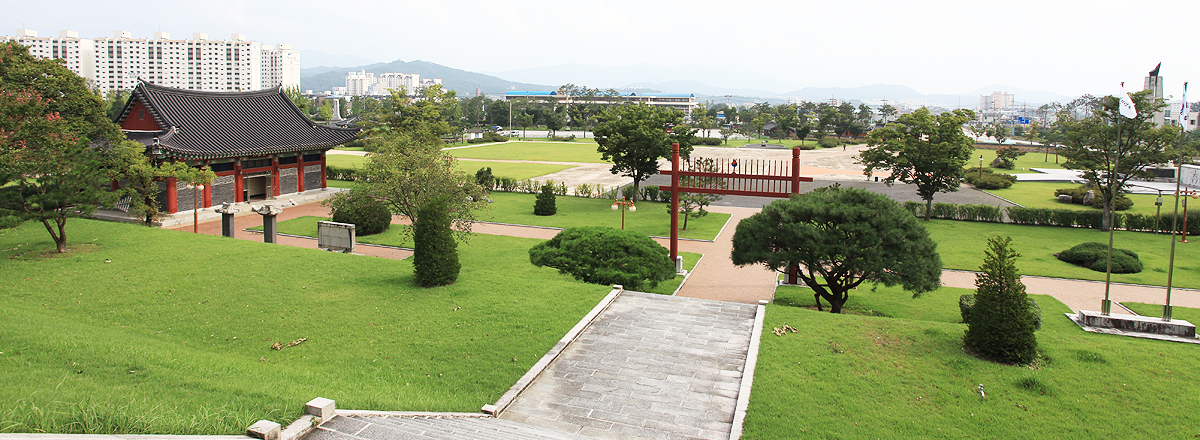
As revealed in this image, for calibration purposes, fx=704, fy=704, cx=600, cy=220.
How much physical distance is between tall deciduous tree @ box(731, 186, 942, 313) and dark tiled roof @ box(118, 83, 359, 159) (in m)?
21.8

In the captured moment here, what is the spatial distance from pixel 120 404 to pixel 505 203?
1041 inches

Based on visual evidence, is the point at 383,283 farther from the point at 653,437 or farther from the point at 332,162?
the point at 332,162

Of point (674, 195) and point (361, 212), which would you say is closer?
point (674, 195)

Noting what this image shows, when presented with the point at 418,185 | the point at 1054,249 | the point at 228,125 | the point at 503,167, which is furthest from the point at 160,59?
the point at 1054,249

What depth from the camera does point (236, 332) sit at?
1142cm

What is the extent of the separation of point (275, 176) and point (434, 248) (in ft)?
67.6

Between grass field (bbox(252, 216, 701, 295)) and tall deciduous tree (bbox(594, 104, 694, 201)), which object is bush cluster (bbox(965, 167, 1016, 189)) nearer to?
tall deciduous tree (bbox(594, 104, 694, 201))

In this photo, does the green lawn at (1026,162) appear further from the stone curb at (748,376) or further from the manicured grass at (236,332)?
the manicured grass at (236,332)

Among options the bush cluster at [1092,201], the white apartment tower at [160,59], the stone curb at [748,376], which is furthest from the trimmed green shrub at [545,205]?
the white apartment tower at [160,59]

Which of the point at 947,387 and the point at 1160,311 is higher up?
the point at 947,387

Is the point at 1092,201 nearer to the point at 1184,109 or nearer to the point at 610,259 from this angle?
the point at 1184,109

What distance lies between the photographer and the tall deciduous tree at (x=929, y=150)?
29406mm

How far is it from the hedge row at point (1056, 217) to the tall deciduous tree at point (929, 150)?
3.74 ft

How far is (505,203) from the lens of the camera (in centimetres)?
3312
